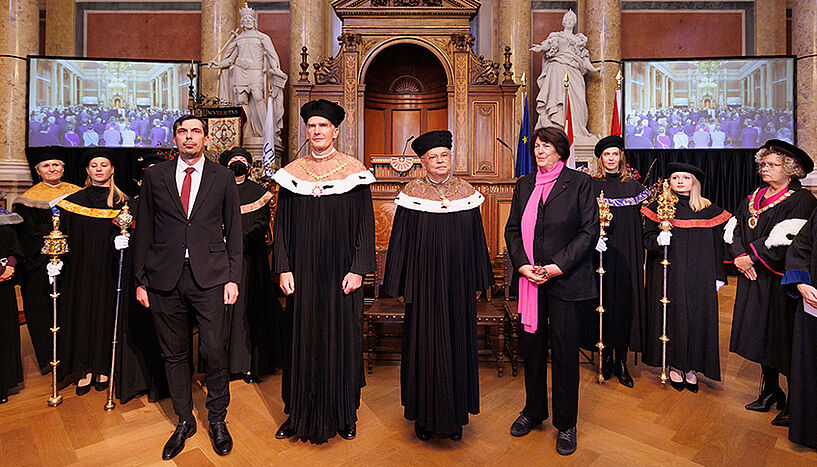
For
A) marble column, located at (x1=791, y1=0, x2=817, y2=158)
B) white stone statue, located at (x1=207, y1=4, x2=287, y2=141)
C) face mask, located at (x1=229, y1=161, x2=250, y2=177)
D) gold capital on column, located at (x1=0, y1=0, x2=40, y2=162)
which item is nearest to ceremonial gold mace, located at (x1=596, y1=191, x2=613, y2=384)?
face mask, located at (x1=229, y1=161, x2=250, y2=177)

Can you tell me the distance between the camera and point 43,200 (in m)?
3.40

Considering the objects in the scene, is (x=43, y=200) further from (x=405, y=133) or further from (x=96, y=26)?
(x=96, y=26)

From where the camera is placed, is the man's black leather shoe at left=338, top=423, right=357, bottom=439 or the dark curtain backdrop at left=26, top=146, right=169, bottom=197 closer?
the man's black leather shoe at left=338, top=423, right=357, bottom=439

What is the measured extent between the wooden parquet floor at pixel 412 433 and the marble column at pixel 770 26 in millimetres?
9348

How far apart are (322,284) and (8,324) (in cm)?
269

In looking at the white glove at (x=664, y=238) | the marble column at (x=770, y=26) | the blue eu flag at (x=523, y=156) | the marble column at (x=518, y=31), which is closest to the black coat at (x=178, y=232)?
the white glove at (x=664, y=238)

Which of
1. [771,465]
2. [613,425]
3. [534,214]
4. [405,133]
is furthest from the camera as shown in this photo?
[405,133]

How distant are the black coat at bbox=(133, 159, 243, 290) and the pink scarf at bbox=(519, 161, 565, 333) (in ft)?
6.00

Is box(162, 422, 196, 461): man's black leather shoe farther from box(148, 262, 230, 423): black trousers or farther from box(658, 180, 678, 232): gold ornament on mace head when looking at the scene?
box(658, 180, 678, 232): gold ornament on mace head

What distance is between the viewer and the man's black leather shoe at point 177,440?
8.51 ft

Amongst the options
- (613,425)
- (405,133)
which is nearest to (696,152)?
(405,133)

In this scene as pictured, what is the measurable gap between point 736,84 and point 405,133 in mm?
6727

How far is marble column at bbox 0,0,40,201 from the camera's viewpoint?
26.1 feet

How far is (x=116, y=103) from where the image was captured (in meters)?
8.87
